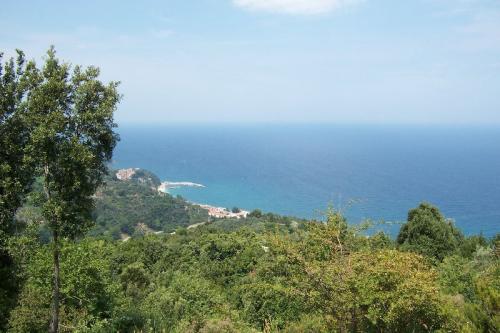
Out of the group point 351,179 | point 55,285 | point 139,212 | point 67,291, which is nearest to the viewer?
point 55,285

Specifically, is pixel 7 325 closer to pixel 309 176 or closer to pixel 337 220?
pixel 337 220

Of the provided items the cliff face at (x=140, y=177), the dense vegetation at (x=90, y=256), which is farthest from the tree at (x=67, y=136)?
the cliff face at (x=140, y=177)

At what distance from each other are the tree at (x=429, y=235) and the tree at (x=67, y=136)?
79.6 ft

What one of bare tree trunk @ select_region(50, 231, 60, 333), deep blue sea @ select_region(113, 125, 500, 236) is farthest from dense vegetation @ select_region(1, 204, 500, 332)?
deep blue sea @ select_region(113, 125, 500, 236)

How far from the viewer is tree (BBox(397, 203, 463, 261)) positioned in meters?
28.1

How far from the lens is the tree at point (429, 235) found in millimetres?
28109

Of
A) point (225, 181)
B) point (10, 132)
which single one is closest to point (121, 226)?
point (225, 181)

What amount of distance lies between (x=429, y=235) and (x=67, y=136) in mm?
26975

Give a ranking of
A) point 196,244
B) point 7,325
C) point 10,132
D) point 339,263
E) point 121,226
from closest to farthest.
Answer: point 339,263 < point 10,132 < point 7,325 < point 196,244 < point 121,226

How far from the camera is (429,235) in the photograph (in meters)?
28.9

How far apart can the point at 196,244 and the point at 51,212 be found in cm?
2835

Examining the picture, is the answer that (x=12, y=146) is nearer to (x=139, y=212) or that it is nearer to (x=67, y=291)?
(x=67, y=291)

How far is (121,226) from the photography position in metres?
79.6

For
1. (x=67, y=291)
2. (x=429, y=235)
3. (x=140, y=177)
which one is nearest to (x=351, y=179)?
(x=140, y=177)
